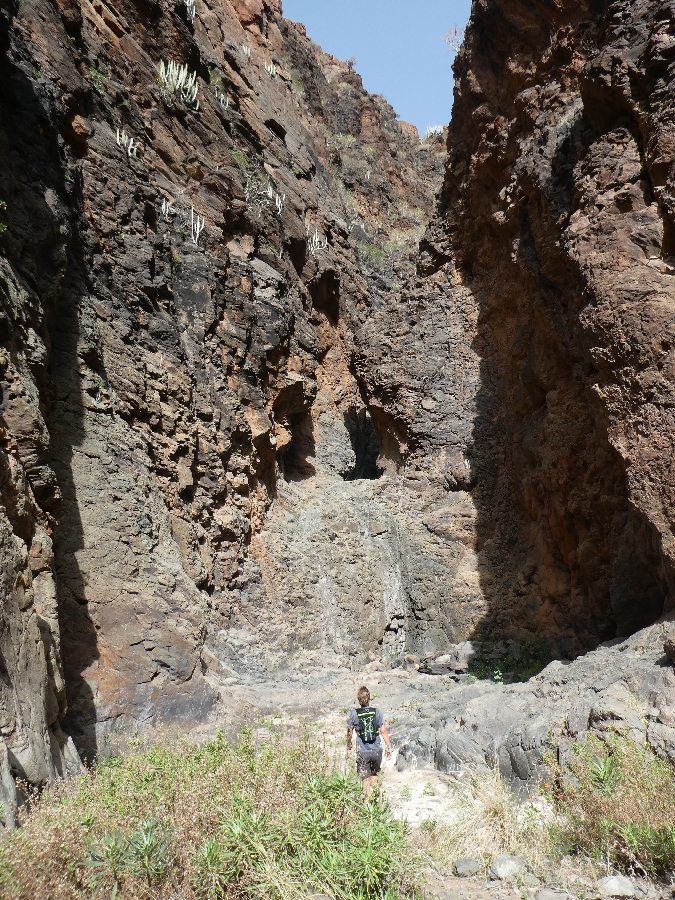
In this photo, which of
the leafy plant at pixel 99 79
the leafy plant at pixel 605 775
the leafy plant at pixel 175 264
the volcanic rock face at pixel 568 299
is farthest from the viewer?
the leafy plant at pixel 175 264

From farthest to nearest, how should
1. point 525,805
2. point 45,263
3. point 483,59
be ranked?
point 483,59 → point 45,263 → point 525,805

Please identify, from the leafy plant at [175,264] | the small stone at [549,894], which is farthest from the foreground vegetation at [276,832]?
the leafy plant at [175,264]

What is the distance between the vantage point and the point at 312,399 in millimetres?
16094

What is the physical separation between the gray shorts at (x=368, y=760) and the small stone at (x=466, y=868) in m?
1.53

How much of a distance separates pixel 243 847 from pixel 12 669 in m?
2.45

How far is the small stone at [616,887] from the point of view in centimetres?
327

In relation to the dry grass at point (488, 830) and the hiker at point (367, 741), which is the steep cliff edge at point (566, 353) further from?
the hiker at point (367, 741)

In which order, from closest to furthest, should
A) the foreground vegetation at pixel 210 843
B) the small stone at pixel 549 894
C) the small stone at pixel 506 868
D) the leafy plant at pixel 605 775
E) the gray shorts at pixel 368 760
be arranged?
the foreground vegetation at pixel 210 843 → the small stone at pixel 549 894 → the small stone at pixel 506 868 → the leafy plant at pixel 605 775 → the gray shorts at pixel 368 760

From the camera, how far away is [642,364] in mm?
6836

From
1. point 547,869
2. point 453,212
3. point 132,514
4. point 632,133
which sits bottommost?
point 547,869

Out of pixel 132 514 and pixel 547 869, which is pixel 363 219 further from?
pixel 547 869

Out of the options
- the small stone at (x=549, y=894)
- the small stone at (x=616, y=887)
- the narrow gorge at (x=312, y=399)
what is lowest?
the small stone at (x=549, y=894)

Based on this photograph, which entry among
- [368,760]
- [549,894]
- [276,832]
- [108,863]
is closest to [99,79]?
[368,760]

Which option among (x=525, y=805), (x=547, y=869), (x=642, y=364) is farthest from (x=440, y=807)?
(x=642, y=364)
